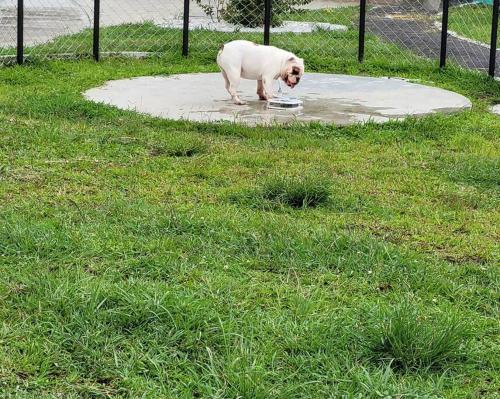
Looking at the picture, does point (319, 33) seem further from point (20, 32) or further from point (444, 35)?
point (20, 32)

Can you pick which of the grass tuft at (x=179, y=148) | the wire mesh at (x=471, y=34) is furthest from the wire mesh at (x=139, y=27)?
the grass tuft at (x=179, y=148)

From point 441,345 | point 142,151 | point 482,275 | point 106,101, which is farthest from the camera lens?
point 106,101

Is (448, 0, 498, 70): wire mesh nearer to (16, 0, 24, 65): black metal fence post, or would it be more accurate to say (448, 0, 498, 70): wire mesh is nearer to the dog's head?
the dog's head

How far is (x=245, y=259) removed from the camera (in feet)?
15.8

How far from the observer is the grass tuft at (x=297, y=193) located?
5824 mm

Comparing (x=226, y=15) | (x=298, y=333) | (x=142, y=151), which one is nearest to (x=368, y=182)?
(x=142, y=151)

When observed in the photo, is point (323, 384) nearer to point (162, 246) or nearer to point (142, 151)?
point (162, 246)

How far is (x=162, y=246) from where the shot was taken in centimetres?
Result: 488

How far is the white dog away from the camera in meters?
8.98

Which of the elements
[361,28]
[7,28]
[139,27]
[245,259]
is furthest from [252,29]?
[245,259]

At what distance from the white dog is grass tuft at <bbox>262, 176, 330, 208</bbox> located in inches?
125

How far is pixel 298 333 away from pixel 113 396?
81cm

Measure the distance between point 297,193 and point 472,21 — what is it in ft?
46.7

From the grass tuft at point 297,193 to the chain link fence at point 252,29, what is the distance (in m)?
6.30
